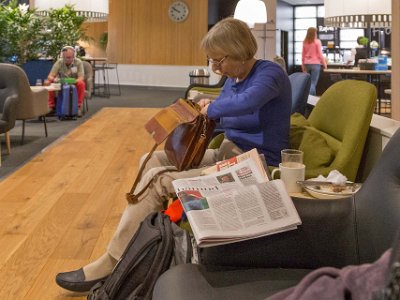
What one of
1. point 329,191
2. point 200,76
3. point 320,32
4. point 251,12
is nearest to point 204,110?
point 329,191

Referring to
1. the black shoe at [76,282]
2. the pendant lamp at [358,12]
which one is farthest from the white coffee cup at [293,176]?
the pendant lamp at [358,12]

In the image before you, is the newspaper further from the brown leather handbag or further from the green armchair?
the green armchair

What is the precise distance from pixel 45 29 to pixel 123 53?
6461 millimetres

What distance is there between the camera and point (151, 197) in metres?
2.30

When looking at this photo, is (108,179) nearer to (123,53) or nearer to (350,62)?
(350,62)

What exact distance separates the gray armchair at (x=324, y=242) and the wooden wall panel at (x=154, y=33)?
13688 mm

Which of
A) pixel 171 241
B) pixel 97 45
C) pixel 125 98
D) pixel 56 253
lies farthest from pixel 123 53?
pixel 171 241

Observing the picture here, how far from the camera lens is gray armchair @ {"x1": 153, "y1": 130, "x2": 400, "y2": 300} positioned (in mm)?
1531

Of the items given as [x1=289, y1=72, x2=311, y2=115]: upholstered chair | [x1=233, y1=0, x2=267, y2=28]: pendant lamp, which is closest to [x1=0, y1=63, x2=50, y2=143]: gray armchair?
[x1=233, y1=0, x2=267, y2=28]: pendant lamp

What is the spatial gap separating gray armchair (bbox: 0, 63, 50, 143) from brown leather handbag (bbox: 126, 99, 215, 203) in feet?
12.8

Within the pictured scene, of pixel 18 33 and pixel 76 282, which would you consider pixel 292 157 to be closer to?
pixel 76 282

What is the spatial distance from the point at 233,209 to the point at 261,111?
3.20ft

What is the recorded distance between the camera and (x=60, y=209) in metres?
3.72

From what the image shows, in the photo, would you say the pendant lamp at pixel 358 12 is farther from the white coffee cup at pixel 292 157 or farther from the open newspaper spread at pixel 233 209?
the open newspaper spread at pixel 233 209
